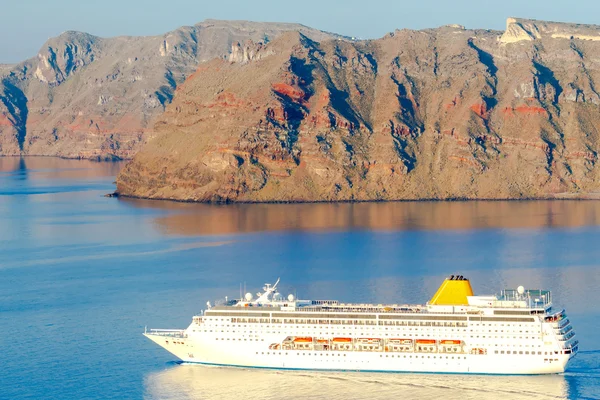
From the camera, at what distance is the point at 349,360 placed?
57.9 m

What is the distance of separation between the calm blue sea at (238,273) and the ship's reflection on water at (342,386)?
0.10m

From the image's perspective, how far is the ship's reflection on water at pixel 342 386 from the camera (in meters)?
54.0

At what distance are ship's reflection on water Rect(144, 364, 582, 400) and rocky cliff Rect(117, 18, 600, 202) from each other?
9162 cm

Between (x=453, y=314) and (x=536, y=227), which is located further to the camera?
(x=536, y=227)

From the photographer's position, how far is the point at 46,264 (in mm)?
94812

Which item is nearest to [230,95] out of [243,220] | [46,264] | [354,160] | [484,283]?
[354,160]

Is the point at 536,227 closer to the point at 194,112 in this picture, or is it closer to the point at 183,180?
the point at 183,180

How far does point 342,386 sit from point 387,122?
105456 mm

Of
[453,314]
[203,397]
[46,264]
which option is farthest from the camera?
[46,264]

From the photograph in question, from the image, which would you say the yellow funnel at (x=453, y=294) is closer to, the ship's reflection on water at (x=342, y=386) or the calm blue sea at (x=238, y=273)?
the ship's reflection on water at (x=342, y=386)

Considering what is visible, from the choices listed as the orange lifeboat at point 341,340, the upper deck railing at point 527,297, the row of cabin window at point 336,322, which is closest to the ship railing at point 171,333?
the row of cabin window at point 336,322

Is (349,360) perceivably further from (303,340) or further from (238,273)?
(238,273)

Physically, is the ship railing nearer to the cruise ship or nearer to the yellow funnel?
the cruise ship

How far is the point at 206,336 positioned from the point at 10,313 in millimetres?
19686
